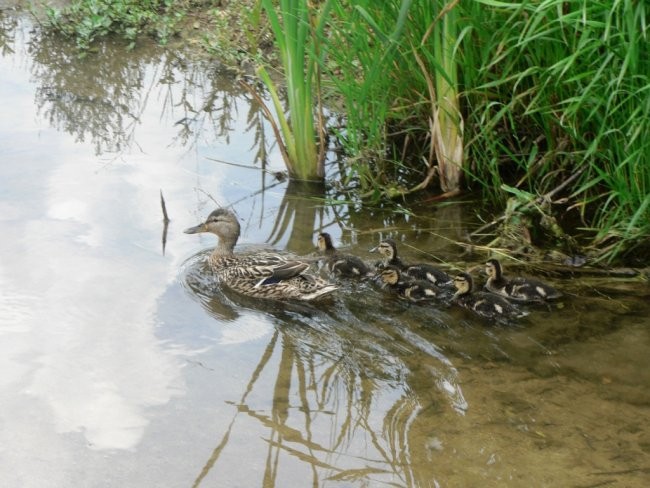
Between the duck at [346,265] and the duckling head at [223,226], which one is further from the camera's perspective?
the duckling head at [223,226]

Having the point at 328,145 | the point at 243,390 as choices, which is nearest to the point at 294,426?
the point at 243,390

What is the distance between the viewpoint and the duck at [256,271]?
508cm

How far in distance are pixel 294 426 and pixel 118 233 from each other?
2.35m

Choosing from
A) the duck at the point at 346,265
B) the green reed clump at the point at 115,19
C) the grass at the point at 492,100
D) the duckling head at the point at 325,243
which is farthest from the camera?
the green reed clump at the point at 115,19

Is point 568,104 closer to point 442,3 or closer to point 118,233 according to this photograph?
point 442,3

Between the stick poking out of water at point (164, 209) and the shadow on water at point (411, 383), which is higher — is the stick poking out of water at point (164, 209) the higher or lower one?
the higher one

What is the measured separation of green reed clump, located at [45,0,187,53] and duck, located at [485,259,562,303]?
5.05 m

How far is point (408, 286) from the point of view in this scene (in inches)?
198

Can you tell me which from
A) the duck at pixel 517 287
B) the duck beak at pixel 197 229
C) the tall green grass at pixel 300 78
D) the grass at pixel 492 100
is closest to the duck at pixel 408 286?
the duck at pixel 517 287

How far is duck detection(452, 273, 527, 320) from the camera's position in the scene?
477cm

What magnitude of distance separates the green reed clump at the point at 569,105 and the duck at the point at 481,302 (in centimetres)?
70

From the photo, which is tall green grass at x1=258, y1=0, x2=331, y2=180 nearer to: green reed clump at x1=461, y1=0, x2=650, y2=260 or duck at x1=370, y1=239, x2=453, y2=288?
green reed clump at x1=461, y1=0, x2=650, y2=260

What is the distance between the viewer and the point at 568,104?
510cm

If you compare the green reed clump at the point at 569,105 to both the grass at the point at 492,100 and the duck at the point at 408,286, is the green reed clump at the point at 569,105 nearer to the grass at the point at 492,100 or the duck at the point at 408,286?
the grass at the point at 492,100
